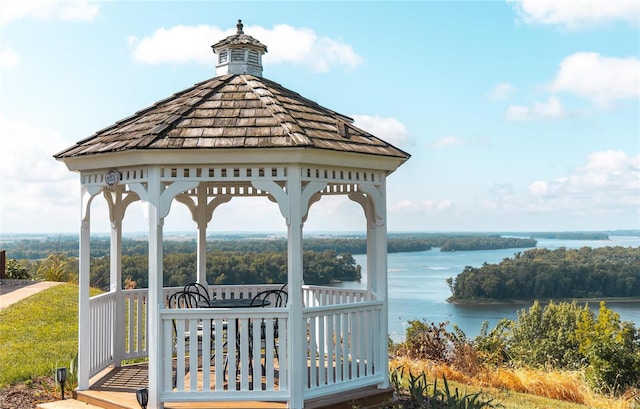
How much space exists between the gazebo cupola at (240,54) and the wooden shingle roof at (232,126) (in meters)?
0.19

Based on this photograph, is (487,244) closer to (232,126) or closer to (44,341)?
(44,341)

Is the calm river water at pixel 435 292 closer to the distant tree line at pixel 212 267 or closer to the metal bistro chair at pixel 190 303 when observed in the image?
the distant tree line at pixel 212 267

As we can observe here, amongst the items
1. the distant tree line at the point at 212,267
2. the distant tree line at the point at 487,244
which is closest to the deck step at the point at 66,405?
→ the distant tree line at the point at 212,267

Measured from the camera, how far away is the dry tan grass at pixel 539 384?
30.0ft

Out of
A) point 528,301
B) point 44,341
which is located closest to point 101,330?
point 44,341

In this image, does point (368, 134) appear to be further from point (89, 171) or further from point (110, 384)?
point (110, 384)

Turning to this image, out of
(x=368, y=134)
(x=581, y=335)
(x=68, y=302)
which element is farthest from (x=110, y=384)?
(x=581, y=335)

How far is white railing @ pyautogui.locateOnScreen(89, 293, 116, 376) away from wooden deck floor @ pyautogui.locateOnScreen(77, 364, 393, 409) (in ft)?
0.63

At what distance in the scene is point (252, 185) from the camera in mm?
6082

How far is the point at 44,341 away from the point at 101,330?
186 inches

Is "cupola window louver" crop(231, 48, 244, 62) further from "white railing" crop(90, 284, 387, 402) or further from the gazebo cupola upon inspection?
"white railing" crop(90, 284, 387, 402)

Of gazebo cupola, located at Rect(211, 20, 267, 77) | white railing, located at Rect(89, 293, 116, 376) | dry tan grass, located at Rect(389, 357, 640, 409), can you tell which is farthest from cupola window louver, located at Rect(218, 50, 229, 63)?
dry tan grass, located at Rect(389, 357, 640, 409)

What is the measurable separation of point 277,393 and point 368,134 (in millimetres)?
3190

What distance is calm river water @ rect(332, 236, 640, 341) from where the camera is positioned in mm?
20914
